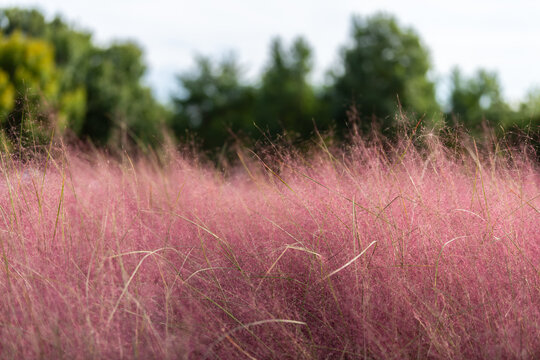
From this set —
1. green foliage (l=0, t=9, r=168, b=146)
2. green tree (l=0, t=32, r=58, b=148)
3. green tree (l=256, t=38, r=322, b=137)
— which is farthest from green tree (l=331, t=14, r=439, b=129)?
green tree (l=0, t=32, r=58, b=148)

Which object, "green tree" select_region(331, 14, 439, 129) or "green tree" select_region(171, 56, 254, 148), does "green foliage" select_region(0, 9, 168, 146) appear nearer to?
"green tree" select_region(171, 56, 254, 148)

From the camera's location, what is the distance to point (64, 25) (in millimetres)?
22016

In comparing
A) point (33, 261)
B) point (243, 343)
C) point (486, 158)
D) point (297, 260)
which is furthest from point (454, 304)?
point (33, 261)

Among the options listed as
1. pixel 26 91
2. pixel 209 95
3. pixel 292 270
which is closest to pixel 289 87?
pixel 209 95

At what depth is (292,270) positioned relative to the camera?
208cm

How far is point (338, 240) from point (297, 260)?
0.73 feet

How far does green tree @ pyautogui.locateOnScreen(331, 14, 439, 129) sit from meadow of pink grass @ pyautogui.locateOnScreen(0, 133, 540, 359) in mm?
13758

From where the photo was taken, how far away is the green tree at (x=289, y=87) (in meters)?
19.1

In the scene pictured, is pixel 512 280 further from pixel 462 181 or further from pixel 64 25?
pixel 64 25

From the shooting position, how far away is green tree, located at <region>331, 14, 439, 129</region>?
16.1m

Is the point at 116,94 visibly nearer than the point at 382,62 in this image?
No

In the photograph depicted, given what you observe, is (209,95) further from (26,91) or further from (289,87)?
(26,91)

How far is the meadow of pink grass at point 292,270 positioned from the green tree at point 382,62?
13.8 m

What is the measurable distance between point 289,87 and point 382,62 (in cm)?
441
